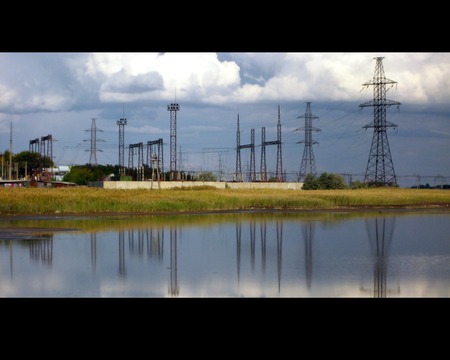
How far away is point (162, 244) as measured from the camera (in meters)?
20.7

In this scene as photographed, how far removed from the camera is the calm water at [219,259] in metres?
12.8

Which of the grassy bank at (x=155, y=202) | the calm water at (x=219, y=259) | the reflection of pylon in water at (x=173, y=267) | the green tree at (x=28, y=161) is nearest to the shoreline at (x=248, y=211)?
the grassy bank at (x=155, y=202)

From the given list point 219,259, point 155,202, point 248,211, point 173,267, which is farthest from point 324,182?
point 173,267

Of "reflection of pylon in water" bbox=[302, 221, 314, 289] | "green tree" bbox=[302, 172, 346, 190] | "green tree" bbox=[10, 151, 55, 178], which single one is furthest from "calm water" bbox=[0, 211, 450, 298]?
"green tree" bbox=[10, 151, 55, 178]

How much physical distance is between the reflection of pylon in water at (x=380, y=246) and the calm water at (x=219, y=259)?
0.13 ft

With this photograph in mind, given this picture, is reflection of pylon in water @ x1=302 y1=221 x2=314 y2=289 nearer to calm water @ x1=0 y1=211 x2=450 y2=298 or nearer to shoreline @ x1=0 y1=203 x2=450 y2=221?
calm water @ x1=0 y1=211 x2=450 y2=298

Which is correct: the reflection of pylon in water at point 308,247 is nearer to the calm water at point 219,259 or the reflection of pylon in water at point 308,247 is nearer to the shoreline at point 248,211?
the calm water at point 219,259

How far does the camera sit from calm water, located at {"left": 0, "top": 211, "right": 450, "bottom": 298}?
41.9 ft

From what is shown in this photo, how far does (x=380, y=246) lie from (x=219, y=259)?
6.01m

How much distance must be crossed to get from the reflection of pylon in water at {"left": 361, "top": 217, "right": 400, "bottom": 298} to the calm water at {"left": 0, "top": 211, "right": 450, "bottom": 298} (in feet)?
0.13
